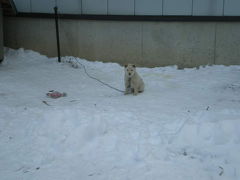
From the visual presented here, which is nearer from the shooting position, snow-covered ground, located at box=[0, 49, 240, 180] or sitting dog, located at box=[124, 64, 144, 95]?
snow-covered ground, located at box=[0, 49, 240, 180]

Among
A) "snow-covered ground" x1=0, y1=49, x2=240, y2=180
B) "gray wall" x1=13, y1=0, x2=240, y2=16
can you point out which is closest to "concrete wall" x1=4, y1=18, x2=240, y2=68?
"gray wall" x1=13, y1=0, x2=240, y2=16

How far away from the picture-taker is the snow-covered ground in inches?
183

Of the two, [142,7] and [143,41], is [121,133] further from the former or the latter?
[142,7]

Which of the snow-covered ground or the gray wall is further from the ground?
the gray wall

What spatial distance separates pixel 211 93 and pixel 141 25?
12.0 ft

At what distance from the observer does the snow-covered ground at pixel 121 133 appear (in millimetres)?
4656

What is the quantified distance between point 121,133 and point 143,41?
5.67 metres

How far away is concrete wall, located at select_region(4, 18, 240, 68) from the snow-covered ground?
1701 mm

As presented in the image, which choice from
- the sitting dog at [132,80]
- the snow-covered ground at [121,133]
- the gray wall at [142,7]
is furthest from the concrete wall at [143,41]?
the sitting dog at [132,80]

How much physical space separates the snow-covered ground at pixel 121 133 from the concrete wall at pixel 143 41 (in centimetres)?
170

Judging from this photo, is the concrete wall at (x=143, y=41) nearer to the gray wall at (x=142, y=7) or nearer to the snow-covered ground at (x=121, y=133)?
the gray wall at (x=142, y=7)

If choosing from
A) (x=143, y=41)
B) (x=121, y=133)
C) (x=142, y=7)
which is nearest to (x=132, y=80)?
(x=121, y=133)

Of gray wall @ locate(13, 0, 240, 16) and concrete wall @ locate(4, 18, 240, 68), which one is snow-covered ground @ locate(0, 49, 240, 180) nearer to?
concrete wall @ locate(4, 18, 240, 68)

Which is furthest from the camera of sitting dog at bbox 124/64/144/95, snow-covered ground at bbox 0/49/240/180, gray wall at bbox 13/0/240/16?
gray wall at bbox 13/0/240/16
